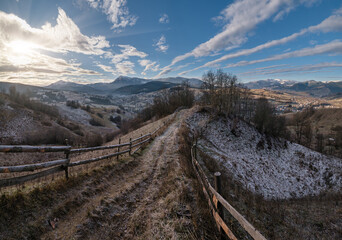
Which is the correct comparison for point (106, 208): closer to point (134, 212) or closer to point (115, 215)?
point (115, 215)

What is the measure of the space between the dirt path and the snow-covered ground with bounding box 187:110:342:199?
12144 millimetres

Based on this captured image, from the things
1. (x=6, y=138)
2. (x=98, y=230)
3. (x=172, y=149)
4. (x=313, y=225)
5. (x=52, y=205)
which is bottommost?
(x=6, y=138)

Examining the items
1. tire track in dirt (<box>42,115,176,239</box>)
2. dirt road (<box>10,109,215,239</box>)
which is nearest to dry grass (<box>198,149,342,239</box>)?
dirt road (<box>10,109,215,239</box>)

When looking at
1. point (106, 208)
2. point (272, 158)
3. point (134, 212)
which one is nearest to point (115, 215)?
point (106, 208)

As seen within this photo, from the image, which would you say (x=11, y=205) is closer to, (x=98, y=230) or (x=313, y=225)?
(x=98, y=230)

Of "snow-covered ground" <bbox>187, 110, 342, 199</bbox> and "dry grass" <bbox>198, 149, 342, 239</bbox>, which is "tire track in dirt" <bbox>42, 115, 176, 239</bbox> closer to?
"dry grass" <bbox>198, 149, 342, 239</bbox>

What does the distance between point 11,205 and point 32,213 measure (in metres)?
0.68

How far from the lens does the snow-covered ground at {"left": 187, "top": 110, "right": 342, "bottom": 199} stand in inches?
838

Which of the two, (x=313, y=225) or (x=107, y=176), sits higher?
(x=107, y=176)

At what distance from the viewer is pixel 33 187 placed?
19.7 ft

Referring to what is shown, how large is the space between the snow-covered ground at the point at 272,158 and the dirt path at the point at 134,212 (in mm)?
12144

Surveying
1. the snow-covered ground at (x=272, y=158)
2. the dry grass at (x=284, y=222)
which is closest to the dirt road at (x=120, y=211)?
the dry grass at (x=284, y=222)

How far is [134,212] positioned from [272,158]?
99.5 feet

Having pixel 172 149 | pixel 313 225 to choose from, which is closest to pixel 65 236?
pixel 172 149
